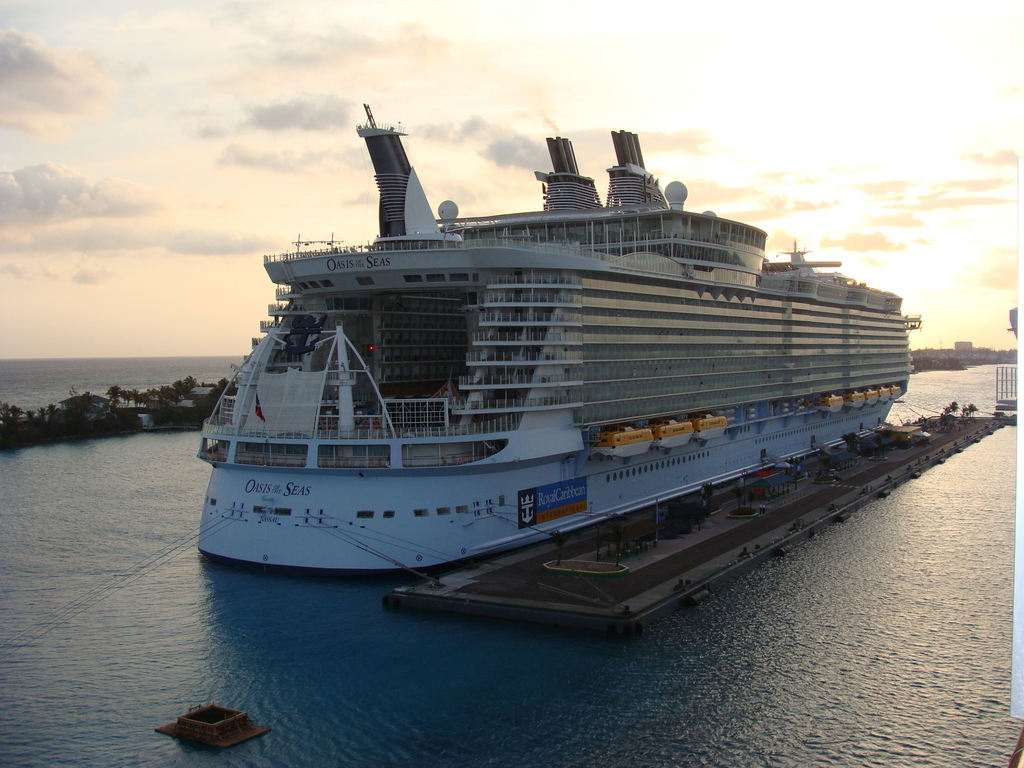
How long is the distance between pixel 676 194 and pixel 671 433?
17701 mm

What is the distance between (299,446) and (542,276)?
47.2 ft

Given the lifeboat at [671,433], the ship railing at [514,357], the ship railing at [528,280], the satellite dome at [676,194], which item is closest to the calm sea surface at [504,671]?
the lifeboat at [671,433]

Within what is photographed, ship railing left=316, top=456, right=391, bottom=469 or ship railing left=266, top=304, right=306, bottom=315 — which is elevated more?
ship railing left=266, top=304, right=306, bottom=315

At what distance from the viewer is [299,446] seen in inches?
1577

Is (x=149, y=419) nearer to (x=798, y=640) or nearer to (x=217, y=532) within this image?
(x=217, y=532)

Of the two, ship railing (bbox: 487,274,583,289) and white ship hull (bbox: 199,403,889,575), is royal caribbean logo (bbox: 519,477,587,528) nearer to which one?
white ship hull (bbox: 199,403,889,575)

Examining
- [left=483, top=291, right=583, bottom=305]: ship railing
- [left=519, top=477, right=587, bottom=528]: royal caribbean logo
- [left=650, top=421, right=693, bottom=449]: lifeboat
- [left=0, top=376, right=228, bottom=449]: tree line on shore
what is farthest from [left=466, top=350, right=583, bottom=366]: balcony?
[left=0, top=376, right=228, bottom=449]: tree line on shore

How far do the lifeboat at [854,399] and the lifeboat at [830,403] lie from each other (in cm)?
273

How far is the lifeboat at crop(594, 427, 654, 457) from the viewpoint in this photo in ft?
154

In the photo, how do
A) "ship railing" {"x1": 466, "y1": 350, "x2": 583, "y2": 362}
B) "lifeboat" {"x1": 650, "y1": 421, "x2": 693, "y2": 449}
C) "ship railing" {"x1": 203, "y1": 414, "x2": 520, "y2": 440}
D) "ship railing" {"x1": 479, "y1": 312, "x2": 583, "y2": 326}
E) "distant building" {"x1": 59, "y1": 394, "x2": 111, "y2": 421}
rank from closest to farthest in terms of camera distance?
"ship railing" {"x1": 203, "y1": 414, "x2": 520, "y2": 440} → "ship railing" {"x1": 466, "y1": 350, "x2": 583, "y2": 362} → "ship railing" {"x1": 479, "y1": 312, "x2": 583, "y2": 326} → "lifeboat" {"x1": 650, "y1": 421, "x2": 693, "y2": 449} → "distant building" {"x1": 59, "y1": 394, "x2": 111, "y2": 421}

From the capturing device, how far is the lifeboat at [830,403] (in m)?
80.7

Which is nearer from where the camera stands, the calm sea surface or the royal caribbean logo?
the calm sea surface

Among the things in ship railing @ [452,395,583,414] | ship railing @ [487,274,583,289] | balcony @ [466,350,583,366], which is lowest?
ship railing @ [452,395,583,414]

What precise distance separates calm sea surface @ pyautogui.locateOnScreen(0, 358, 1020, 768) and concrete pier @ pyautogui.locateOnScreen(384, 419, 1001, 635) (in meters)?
0.73
